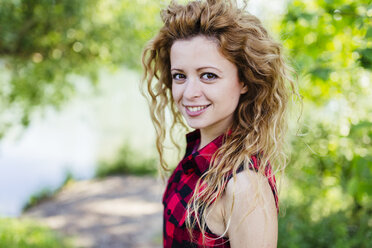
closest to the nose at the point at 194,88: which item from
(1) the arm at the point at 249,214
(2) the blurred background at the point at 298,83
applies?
(1) the arm at the point at 249,214

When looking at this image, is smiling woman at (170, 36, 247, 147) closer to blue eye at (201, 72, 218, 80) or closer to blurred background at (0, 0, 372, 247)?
Answer: blue eye at (201, 72, 218, 80)

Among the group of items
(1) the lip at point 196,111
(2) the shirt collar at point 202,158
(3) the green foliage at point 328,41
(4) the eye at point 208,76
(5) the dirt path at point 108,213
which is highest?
(3) the green foliage at point 328,41

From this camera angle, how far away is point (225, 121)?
1.61m

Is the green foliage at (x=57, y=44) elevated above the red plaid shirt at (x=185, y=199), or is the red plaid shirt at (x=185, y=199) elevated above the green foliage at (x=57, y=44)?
the green foliage at (x=57, y=44)

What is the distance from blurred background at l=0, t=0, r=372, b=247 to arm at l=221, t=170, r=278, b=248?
2.00ft

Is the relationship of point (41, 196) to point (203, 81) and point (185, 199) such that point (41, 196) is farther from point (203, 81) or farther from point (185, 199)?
point (203, 81)

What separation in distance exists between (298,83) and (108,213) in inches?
208

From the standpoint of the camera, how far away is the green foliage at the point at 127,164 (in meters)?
8.90

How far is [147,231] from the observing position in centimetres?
562

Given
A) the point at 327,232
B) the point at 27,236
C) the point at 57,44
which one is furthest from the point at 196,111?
the point at 27,236

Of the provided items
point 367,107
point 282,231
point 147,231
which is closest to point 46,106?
point 147,231

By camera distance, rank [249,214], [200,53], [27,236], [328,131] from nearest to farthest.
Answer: [249,214] < [200,53] < [328,131] < [27,236]

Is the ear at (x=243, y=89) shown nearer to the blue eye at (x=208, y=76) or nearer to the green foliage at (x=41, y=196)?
the blue eye at (x=208, y=76)

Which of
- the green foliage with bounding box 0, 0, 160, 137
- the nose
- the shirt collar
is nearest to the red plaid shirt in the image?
the shirt collar
